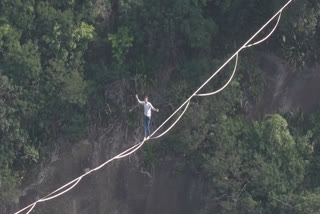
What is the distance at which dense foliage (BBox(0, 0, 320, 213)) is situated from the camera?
26969 mm

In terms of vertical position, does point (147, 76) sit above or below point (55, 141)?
above

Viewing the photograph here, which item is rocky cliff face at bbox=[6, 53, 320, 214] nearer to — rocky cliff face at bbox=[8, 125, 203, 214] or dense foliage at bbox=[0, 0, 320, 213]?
rocky cliff face at bbox=[8, 125, 203, 214]

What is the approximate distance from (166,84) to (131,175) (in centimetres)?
259

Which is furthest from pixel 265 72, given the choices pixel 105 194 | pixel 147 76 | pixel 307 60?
pixel 105 194

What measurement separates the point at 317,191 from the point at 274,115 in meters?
2.26

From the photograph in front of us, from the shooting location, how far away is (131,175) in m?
28.5

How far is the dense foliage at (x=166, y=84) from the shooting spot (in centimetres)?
2697

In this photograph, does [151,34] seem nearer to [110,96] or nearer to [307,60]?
[110,96]

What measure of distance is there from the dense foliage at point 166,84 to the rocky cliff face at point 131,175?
0.35 meters

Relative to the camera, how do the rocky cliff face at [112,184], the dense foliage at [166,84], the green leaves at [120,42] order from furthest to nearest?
1. the rocky cliff face at [112,184]
2. the green leaves at [120,42]
3. the dense foliage at [166,84]

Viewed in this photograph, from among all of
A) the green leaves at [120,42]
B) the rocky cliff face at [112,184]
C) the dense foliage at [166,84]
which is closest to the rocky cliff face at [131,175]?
the rocky cliff face at [112,184]

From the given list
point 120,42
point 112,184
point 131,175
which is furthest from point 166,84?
point 112,184

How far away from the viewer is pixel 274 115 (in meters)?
27.4

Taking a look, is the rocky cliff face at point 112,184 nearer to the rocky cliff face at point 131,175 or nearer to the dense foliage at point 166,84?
the rocky cliff face at point 131,175
